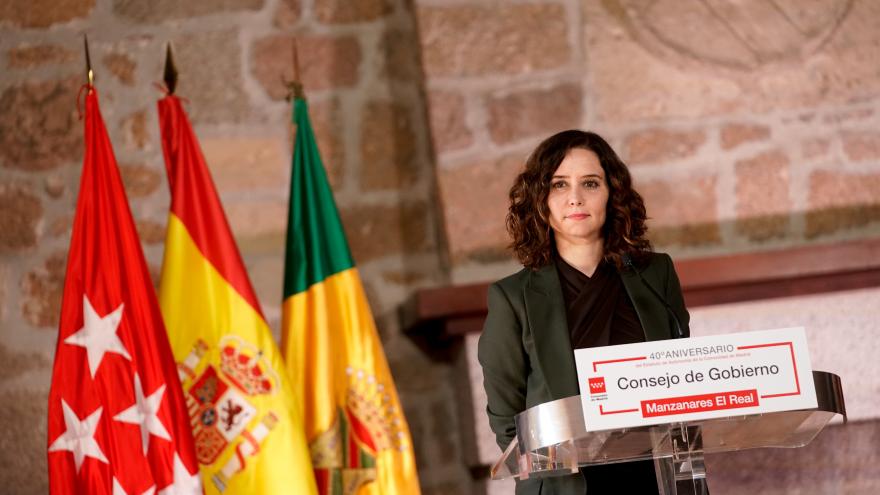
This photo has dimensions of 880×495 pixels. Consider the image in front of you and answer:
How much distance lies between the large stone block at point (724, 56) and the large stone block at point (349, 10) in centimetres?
56

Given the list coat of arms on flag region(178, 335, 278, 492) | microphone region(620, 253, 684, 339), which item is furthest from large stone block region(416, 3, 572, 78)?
microphone region(620, 253, 684, 339)

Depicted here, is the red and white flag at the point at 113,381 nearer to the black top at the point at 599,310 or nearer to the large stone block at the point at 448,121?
the large stone block at the point at 448,121

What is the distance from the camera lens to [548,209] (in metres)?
1.65

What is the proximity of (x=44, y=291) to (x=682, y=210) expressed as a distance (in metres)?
1.57

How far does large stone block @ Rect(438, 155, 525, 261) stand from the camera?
2.61 meters

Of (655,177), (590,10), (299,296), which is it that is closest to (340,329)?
(299,296)

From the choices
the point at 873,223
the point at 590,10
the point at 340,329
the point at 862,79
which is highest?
the point at 590,10

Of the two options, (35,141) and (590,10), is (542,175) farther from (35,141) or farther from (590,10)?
(35,141)

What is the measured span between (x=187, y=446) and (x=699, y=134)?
141cm

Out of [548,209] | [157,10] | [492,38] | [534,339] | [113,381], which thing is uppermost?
[157,10]

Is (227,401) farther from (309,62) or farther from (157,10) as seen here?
(157,10)

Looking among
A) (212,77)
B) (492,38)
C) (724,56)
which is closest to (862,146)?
(724,56)

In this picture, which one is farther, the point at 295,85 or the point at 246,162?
the point at 246,162

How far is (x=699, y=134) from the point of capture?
2.67m
